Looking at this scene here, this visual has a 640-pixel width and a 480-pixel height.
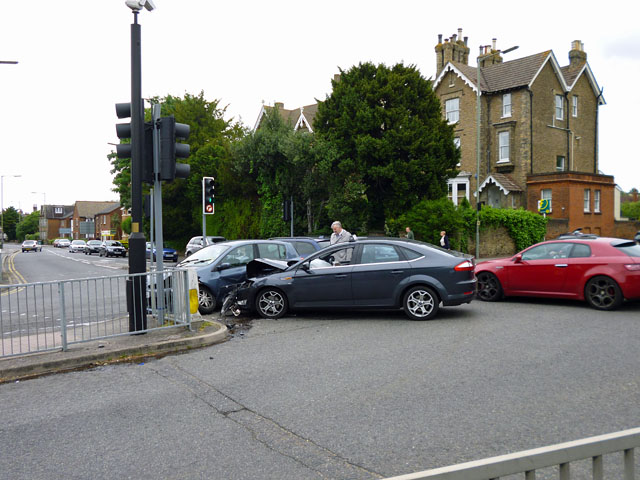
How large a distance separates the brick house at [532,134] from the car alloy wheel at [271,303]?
2970cm

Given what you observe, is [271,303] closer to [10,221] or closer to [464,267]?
[464,267]

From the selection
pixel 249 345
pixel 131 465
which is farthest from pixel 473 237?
pixel 131 465

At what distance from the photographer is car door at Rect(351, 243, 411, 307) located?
963cm

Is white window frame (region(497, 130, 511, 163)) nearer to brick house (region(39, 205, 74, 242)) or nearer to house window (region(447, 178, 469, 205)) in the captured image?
house window (region(447, 178, 469, 205))

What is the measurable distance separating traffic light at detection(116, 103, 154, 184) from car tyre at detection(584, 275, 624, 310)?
8.45 metres

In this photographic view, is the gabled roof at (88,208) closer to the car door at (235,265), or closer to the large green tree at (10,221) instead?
the large green tree at (10,221)

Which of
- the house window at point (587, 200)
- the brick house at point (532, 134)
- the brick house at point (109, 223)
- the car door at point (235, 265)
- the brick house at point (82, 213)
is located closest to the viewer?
the car door at point (235, 265)

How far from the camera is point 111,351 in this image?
711 centimetres

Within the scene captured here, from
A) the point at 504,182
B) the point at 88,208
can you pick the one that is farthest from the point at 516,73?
the point at 88,208

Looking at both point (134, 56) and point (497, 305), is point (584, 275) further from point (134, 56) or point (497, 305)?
point (134, 56)

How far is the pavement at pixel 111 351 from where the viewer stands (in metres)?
6.56

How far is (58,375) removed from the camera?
651cm

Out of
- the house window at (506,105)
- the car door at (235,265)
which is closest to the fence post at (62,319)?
the car door at (235,265)

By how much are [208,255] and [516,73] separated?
3378 centimetres
